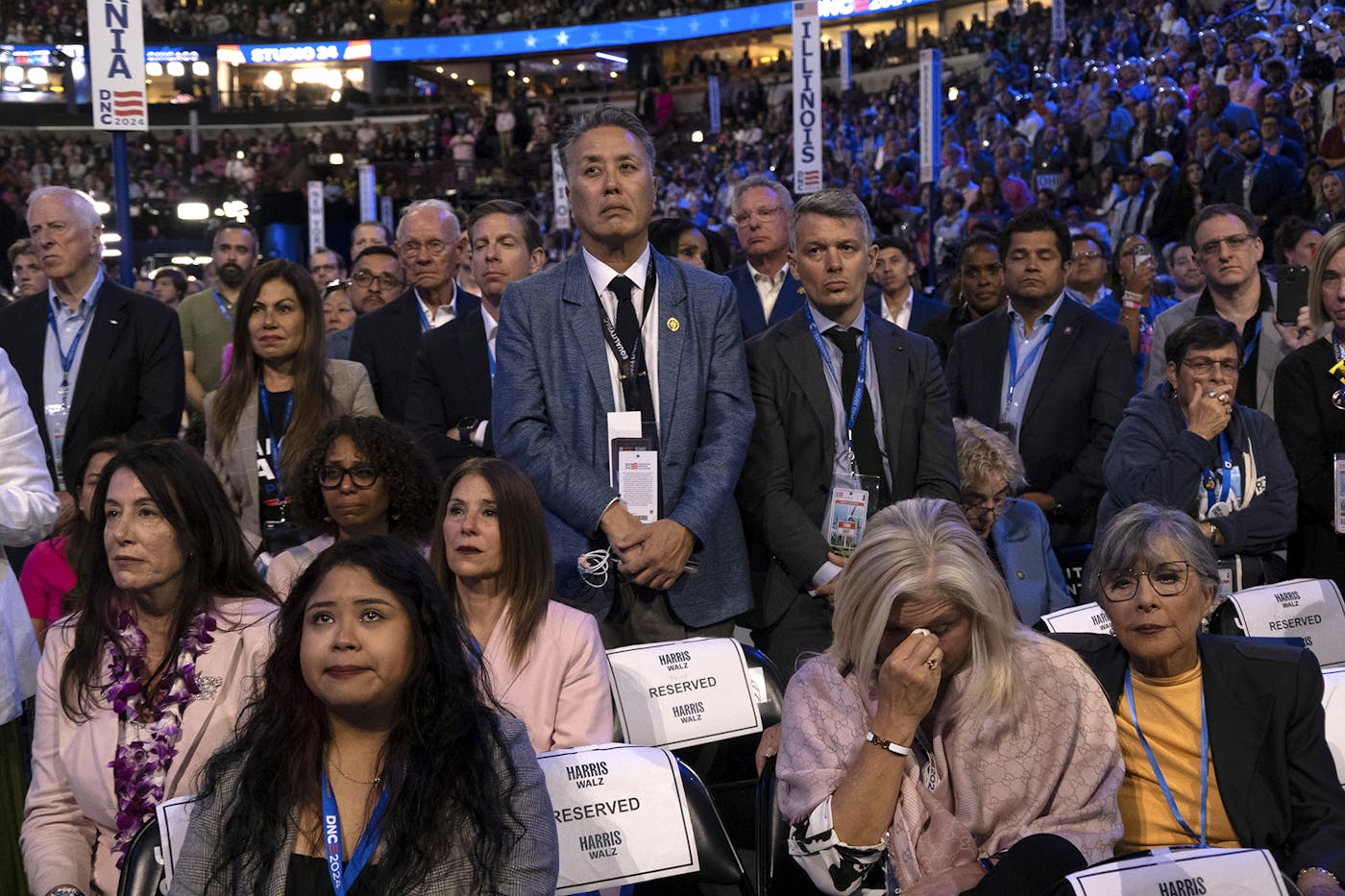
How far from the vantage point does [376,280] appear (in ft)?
20.7

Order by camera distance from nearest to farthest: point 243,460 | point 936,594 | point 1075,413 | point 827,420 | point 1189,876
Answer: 1. point 1189,876
2. point 936,594
3. point 827,420
4. point 243,460
5. point 1075,413

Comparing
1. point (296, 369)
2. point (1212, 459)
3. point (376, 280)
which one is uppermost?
point (376, 280)

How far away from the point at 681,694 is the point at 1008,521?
1342 millimetres

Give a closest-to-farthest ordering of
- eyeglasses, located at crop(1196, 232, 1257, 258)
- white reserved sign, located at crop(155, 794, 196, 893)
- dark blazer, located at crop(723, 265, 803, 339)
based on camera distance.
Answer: white reserved sign, located at crop(155, 794, 196, 893)
eyeglasses, located at crop(1196, 232, 1257, 258)
dark blazer, located at crop(723, 265, 803, 339)

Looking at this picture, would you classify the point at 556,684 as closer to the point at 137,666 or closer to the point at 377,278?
the point at 137,666

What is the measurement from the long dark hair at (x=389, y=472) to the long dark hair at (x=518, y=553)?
19.9 inches

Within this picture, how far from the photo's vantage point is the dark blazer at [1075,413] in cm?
455

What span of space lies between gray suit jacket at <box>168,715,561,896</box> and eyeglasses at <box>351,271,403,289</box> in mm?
4346

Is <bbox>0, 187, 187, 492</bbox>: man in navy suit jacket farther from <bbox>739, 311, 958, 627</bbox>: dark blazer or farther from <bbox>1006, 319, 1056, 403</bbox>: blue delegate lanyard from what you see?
<bbox>1006, 319, 1056, 403</bbox>: blue delegate lanyard

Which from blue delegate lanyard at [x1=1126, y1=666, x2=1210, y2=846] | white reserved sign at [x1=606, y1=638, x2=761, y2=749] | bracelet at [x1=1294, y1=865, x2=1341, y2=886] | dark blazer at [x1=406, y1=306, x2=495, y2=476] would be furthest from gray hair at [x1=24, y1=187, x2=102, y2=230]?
bracelet at [x1=1294, y1=865, x2=1341, y2=886]

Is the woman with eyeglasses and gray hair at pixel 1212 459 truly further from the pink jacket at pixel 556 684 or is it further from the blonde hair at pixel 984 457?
the pink jacket at pixel 556 684

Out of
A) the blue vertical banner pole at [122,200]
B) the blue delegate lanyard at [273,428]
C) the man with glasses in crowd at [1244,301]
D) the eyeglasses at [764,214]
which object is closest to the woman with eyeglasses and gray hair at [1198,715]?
the man with glasses in crowd at [1244,301]

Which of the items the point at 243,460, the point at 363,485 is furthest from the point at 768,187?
the point at 363,485

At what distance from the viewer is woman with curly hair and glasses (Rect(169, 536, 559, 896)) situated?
83.9 inches
